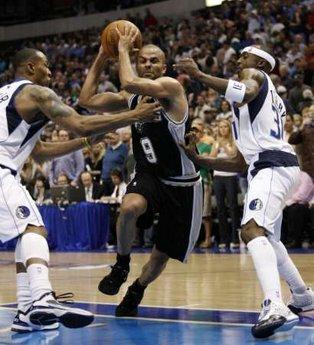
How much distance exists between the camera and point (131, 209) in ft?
20.2

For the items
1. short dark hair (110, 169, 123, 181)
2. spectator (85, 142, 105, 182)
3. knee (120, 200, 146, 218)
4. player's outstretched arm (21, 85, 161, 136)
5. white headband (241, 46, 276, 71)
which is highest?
white headband (241, 46, 276, 71)

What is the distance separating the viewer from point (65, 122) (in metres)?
5.47

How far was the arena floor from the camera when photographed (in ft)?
17.4

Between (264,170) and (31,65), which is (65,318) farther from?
(31,65)

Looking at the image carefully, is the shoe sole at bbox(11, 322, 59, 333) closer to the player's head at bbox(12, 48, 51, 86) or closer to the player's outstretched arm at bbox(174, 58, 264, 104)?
the player's head at bbox(12, 48, 51, 86)

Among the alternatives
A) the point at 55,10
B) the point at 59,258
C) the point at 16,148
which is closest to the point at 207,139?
the point at 59,258

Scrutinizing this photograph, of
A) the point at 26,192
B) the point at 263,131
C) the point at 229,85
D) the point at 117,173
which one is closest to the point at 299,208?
the point at 117,173

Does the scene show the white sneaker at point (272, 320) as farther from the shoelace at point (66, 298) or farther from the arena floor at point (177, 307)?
the shoelace at point (66, 298)

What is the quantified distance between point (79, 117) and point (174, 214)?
1.38m

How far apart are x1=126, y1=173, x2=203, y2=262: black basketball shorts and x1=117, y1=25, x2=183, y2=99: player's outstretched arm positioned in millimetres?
711

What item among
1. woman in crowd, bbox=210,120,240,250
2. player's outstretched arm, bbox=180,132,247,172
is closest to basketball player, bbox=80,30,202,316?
player's outstretched arm, bbox=180,132,247,172

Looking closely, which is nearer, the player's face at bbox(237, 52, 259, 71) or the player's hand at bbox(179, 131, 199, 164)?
the player's face at bbox(237, 52, 259, 71)

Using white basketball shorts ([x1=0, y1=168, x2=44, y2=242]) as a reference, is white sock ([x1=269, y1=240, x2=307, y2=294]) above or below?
below

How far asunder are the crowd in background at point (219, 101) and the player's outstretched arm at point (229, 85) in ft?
8.44
